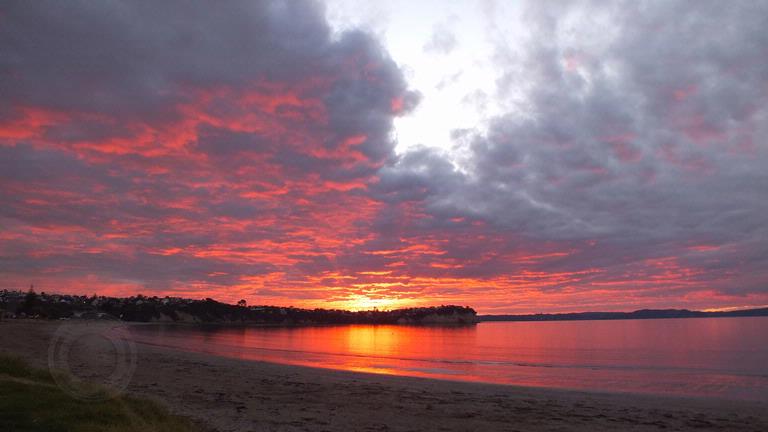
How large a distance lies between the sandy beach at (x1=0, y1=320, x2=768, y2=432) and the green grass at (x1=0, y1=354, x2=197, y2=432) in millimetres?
2043

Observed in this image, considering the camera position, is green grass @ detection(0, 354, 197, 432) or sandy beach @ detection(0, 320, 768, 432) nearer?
green grass @ detection(0, 354, 197, 432)

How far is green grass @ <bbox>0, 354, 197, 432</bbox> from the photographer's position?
11.4 metres

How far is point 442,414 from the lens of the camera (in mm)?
22000

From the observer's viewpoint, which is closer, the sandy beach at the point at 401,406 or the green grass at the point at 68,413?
the green grass at the point at 68,413

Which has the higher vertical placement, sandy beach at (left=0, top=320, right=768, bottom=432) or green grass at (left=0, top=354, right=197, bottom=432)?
green grass at (left=0, top=354, right=197, bottom=432)

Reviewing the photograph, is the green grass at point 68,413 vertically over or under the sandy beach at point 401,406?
over

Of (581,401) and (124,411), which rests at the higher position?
(124,411)

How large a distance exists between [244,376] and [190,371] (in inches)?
162

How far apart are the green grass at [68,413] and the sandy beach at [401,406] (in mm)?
2043

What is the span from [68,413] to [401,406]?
15.1 m

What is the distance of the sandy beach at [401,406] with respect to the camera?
63.3ft

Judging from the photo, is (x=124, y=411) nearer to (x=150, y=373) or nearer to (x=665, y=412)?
(x=150, y=373)

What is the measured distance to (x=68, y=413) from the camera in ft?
41.4

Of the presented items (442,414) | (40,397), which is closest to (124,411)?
(40,397)
